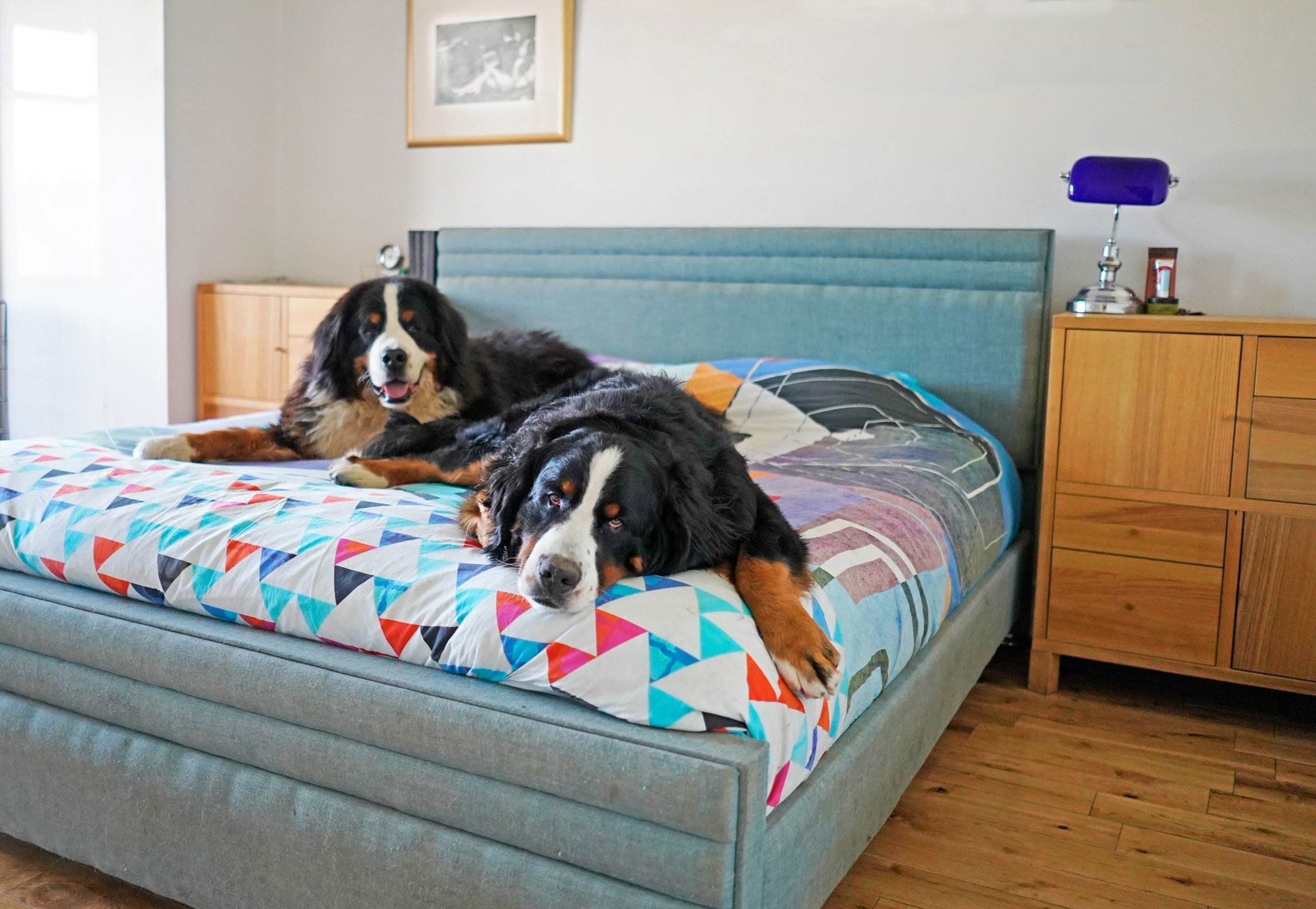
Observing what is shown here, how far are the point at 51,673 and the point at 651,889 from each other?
111 centimetres

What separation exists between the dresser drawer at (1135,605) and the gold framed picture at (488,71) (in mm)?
2250

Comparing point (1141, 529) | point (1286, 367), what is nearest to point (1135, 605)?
point (1141, 529)

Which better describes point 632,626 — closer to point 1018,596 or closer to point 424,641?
point 424,641

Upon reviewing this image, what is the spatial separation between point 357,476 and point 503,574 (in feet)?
2.37

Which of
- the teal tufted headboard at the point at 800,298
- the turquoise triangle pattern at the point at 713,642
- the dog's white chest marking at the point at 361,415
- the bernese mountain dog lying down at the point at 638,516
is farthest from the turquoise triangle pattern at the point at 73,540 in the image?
the teal tufted headboard at the point at 800,298

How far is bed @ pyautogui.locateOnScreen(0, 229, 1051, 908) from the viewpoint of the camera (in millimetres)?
1316

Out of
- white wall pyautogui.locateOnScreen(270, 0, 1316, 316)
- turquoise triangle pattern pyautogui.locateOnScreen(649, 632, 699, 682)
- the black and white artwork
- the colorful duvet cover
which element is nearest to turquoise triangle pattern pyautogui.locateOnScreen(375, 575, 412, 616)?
the colorful duvet cover

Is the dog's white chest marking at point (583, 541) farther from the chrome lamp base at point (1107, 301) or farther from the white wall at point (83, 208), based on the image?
the white wall at point (83, 208)

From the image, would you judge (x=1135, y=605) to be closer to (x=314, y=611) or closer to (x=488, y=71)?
(x=314, y=611)

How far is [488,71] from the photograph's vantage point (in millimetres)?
3994

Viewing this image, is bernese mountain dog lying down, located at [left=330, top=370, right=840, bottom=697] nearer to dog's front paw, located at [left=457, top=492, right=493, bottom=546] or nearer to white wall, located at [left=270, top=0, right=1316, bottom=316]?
dog's front paw, located at [left=457, top=492, right=493, bottom=546]

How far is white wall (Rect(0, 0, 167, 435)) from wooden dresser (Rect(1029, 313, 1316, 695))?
10.5 ft

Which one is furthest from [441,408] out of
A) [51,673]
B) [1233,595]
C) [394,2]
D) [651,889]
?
[394,2]

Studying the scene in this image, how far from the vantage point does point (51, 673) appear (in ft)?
5.96
